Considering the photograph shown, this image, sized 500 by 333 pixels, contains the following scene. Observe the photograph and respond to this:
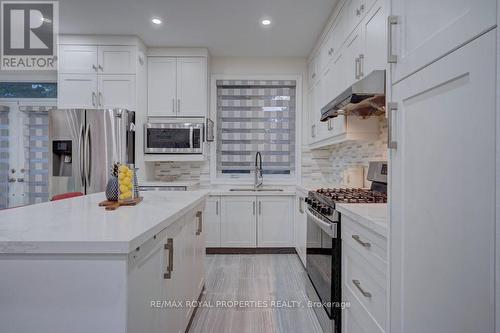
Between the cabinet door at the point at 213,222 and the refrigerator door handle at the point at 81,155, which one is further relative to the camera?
the cabinet door at the point at 213,222

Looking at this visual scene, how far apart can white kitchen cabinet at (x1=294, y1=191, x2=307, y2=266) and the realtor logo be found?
10.7ft

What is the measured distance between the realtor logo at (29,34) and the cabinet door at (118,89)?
71cm

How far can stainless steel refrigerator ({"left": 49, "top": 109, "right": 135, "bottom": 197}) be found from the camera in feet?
10.2

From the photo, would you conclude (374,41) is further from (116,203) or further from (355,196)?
(116,203)

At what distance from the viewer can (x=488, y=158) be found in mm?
559

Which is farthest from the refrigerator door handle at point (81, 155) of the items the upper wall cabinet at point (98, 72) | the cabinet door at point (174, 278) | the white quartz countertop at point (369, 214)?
the white quartz countertop at point (369, 214)

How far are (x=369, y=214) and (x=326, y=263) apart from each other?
0.68 meters

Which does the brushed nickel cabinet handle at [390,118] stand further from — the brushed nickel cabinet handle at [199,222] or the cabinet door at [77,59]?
the cabinet door at [77,59]

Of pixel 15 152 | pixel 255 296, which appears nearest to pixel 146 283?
pixel 255 296

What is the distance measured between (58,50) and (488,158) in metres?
4.22

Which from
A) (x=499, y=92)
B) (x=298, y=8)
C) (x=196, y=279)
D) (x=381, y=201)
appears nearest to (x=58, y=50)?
(x=298, y=8)

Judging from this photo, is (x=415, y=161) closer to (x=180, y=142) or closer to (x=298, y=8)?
(x=298, y=8)

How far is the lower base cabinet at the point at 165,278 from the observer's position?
0.99 meters

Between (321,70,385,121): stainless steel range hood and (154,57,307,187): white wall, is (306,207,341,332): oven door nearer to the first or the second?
(321,70,385,121): stainless steel range hood
